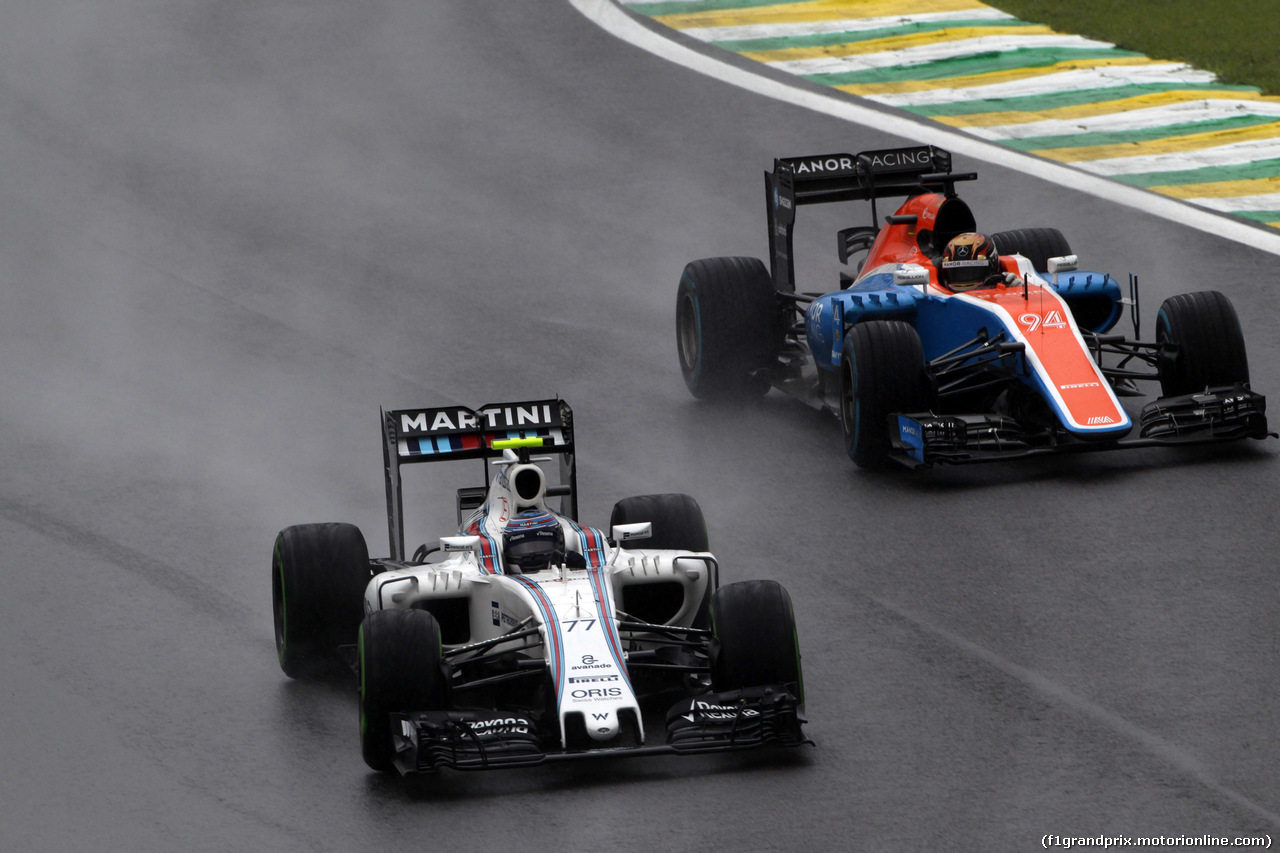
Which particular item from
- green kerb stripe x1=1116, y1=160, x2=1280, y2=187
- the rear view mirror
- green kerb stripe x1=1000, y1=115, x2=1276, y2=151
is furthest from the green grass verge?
the rear view mirror

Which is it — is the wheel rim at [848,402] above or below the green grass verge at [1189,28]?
below

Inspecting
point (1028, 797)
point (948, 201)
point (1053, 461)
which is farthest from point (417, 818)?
point (948, 201)

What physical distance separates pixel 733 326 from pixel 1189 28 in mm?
11059

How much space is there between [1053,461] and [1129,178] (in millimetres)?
7449

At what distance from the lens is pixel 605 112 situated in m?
23.8

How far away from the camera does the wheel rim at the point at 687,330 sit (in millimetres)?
17141

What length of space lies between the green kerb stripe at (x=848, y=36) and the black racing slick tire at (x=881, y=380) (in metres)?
11.0

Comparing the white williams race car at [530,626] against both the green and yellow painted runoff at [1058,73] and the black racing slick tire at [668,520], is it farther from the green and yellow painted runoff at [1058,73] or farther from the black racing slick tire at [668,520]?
the green and yellow painted runoff at [1058,73]

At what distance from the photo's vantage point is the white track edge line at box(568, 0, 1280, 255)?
20.1 m

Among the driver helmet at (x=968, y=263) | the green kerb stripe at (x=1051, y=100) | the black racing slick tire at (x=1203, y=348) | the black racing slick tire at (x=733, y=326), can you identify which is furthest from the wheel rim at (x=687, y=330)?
the green kerb stripe at (x=1051, y=100)

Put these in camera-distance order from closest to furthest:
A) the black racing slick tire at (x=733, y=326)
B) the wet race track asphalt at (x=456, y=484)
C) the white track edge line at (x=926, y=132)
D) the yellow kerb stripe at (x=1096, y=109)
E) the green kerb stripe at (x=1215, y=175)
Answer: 1. the wet race track asphalt at (x=456, y=484)
2. the black racing slick tire at (x=733, y=326)
3. the white track edge line at (x=926, y=132)
4. the green kerb stripe at (x=1215, y=175)
5. the yellow kerb stripe at (x=1096, y=109)

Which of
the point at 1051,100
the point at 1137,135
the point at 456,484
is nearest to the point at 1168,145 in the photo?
the point at 1137,135

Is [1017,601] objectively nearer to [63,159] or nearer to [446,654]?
[446,654]

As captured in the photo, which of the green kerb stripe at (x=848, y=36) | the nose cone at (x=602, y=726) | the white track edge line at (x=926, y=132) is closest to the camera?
the nose cone at (x=602, y=726)
